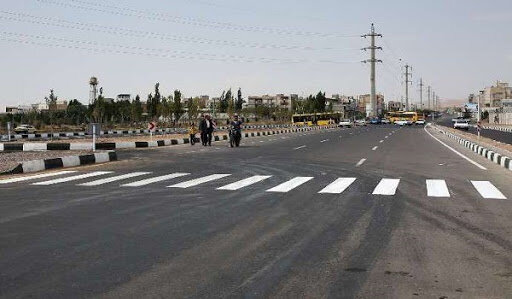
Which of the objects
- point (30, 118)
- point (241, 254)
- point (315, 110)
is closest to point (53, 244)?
point (241, 254)

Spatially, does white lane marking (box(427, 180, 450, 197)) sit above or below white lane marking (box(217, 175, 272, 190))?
below

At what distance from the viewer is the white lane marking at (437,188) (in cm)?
1076

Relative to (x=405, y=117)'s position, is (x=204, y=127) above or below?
above

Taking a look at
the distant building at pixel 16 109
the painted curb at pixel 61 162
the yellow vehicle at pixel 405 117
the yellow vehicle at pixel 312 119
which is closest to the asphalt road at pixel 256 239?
the painted curb at pixel 61 162

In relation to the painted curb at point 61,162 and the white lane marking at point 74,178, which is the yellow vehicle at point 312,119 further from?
the white lane marking at point 74,178

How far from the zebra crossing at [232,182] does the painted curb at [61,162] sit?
1.09 m

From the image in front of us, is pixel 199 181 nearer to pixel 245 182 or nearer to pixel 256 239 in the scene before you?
pixel 245 182

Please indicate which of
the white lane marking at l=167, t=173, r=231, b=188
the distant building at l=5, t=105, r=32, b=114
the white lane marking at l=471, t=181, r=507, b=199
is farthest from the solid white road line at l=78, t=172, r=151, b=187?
the distant building at l=5, t=105, r=32, b=114

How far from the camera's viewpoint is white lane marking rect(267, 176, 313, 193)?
1140cm

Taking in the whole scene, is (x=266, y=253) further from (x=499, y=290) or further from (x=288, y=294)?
(x=499, y=290)

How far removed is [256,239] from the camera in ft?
21.7

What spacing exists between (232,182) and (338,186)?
7.99ft

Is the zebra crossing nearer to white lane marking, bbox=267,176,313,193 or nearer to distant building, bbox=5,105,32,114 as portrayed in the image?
white lane marking, bbox=267,176,313,193

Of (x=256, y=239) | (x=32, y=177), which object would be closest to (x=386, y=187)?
(x=256, y=239)
